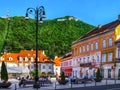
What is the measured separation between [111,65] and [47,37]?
5902cm

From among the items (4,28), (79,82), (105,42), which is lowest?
(79,82)

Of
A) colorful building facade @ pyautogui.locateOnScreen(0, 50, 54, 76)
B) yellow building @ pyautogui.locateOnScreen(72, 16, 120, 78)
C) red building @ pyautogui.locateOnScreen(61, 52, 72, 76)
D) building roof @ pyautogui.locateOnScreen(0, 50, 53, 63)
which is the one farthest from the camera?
colorful building facade @ pyautogui.locateOnScreen(0, 50, 54, 76)

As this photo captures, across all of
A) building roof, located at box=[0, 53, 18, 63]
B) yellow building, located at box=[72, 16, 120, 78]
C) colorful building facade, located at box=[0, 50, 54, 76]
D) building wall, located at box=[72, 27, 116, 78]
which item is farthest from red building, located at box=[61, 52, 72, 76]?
building roof, located at box=[0, 53, 18, 63]

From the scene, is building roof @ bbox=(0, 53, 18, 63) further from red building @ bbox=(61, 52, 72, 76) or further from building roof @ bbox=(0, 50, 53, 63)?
red building @ bbox=(61, 52, 72, 76)

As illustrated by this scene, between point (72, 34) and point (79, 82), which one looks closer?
point (79, 82)

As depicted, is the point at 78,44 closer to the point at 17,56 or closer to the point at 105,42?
the point at 105,42

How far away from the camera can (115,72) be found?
6275 cm

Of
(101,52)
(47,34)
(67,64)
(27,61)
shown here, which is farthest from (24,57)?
(101,52)

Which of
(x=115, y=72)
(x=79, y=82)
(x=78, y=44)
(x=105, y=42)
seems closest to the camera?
(x=79, y=82)

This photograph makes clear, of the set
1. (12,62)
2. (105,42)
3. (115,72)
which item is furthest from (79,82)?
(12,62)

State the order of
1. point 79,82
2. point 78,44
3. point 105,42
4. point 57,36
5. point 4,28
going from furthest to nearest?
point 57,36, point 4,28, point 78,44, point 105,42, point 79,82

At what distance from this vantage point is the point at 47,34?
121 meters

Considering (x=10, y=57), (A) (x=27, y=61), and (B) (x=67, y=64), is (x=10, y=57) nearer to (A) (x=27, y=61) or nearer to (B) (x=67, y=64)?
(A) (x=27, y=61)

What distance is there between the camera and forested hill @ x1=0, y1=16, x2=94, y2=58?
107688mm
